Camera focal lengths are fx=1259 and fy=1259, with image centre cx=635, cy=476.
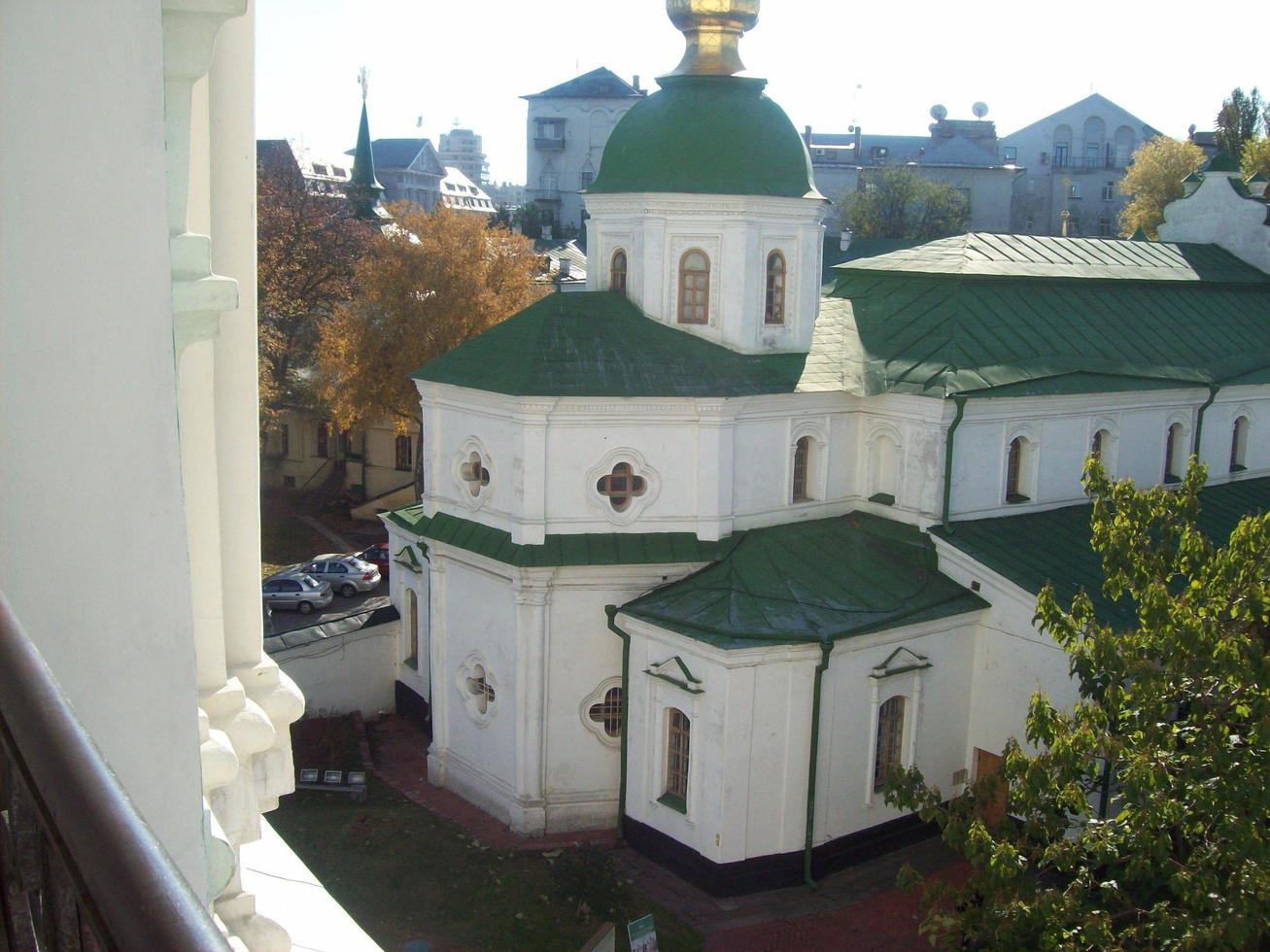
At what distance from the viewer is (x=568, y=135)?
8206 cm

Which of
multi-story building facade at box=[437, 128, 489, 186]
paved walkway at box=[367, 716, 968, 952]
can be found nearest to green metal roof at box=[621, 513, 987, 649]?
paved walkway at box=[367, 716, 968, 952]

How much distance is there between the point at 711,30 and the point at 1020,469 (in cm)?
892

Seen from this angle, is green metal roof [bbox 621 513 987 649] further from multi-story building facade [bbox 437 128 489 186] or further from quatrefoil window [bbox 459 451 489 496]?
multi-story building facade [bbox 437 128 489 186]

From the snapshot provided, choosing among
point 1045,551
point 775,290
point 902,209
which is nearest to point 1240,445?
point 1045,551

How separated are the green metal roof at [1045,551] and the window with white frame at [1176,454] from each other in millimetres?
2085

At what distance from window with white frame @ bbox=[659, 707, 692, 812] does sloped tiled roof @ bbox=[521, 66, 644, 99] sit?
222 ft

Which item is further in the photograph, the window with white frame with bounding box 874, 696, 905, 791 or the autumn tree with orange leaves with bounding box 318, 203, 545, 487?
the autumn tree with orange leaves with bounding box 318, 203, 545, 487

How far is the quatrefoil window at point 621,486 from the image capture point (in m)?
19.2

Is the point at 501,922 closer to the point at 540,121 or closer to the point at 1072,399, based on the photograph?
the point at 1072,399

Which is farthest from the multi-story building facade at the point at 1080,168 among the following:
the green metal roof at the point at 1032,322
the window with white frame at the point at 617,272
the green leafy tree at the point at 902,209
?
the window with white frame at the point at 617,272

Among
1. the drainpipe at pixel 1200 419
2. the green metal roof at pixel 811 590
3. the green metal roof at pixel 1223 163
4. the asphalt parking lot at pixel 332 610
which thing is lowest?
the asphalt parking lot at pixel 332 610

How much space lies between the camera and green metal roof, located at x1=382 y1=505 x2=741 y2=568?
61.4 ft

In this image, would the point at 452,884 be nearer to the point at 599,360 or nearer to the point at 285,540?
the point at 599,360

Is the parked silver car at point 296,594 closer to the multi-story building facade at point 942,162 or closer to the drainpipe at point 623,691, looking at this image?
the drainpipe at point 623,691
